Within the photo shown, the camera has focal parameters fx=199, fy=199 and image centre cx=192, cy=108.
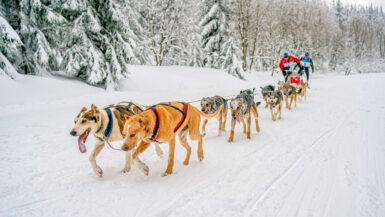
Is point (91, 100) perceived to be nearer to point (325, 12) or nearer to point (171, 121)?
point (171, 121)

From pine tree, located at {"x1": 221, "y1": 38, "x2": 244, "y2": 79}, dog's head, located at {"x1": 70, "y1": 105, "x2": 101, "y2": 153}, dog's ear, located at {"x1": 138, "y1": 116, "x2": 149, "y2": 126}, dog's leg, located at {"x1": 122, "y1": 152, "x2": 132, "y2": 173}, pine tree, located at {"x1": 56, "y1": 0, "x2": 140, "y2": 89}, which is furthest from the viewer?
pine tree, located at {"x1": 221, "y1": 38, "x2": 244, "y2": 79}

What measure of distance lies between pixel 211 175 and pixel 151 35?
21.8m

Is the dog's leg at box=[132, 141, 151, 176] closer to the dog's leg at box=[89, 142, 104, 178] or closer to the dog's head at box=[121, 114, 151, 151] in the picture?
the dog's head at box=[121, 114, 151, 151]

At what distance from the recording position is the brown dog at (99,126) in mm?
3066

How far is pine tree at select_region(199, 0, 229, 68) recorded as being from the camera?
2194 cm

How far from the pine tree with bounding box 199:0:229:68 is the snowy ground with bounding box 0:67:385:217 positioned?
57.5 ft

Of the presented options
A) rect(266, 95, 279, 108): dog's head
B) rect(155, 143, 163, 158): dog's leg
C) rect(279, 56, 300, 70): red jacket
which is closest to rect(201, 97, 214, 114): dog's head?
rect(155, 143, 163, 158): dog's leg

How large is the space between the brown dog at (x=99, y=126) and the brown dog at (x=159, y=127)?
51cm

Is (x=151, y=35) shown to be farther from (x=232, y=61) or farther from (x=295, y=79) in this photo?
(x=295, y=79)

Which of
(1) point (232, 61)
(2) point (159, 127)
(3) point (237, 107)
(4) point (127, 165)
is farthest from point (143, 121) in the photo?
(1) point (232, 61)

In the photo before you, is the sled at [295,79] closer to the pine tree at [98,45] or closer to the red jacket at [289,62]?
the red jacket at [289,62]

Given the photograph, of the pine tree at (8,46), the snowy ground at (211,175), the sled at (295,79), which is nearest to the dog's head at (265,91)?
the snowy ground at (211,175)

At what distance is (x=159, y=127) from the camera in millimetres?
3297

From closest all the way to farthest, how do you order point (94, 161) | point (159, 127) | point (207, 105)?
point (159, 127) < point (94, 161) < point (207, 105)
